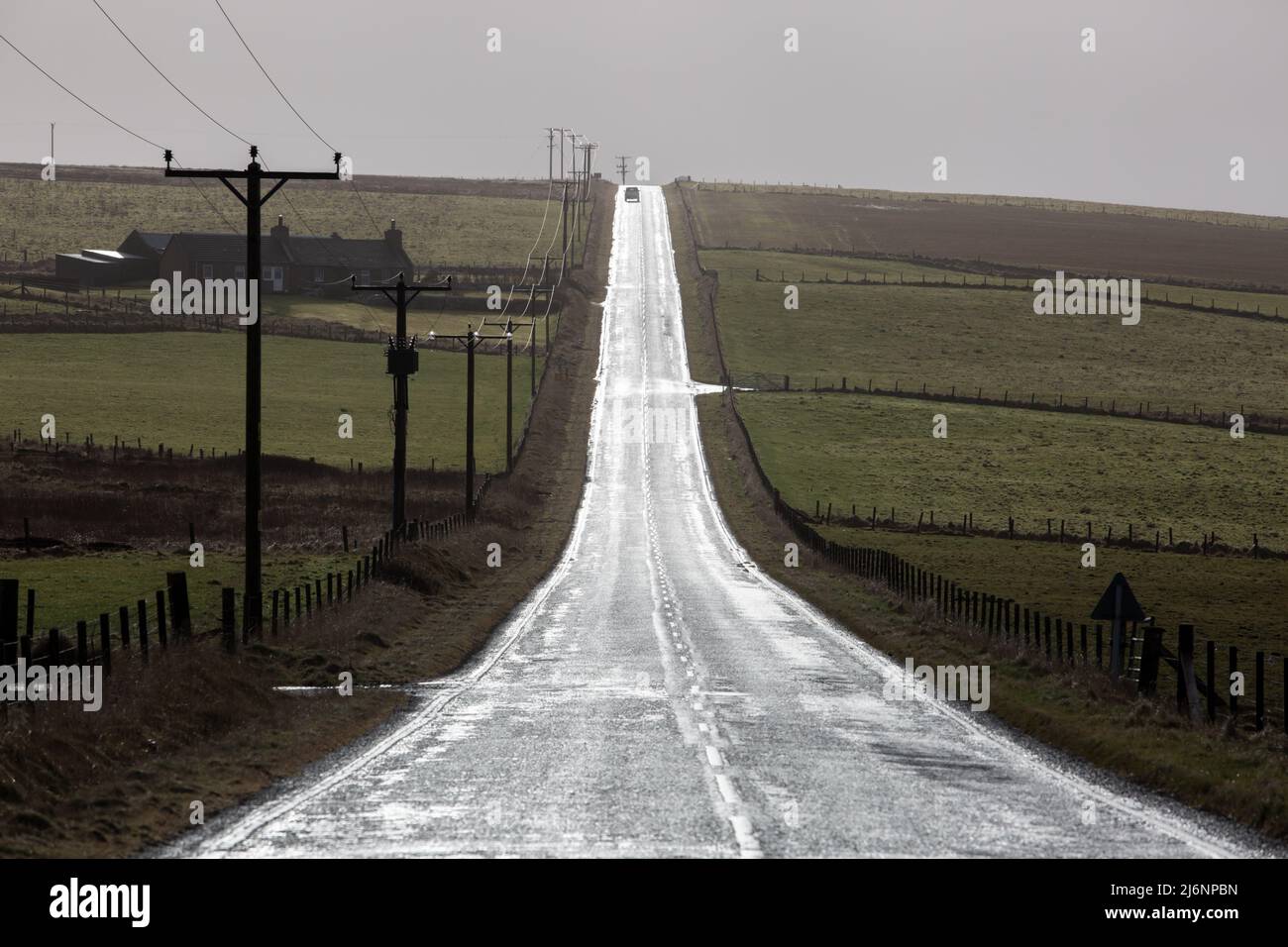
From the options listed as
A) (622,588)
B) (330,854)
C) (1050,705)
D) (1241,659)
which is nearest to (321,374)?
(622,588)

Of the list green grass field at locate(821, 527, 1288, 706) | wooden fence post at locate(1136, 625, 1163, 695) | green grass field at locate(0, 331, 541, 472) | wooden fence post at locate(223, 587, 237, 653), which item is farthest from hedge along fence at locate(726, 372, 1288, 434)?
wooden fence post at locate(223, 587, 237, 653)

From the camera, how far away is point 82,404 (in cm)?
8244

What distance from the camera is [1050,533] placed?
6506 centimetres

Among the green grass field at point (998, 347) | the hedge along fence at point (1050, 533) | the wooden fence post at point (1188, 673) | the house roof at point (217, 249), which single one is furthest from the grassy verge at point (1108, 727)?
the house roof at point (217, 249)

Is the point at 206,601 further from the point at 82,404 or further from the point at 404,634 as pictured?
the point at 82,404

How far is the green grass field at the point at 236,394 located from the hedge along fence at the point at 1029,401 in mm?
16768

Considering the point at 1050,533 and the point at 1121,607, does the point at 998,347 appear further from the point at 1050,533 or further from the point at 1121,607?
the point at 1121,607

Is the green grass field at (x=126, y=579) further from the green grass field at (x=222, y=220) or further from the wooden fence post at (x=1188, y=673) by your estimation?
the green grass field at (x=222, y=220)

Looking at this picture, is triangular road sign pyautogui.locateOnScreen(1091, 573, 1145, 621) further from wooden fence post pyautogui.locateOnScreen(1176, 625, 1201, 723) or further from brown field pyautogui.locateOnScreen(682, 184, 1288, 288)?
brown field pyautogui.locateOnScreen(682, 184, 1288, 288)

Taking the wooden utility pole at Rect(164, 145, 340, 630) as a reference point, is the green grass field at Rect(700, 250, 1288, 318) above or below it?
above

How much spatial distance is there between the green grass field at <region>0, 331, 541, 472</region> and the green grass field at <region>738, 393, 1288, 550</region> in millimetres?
16856

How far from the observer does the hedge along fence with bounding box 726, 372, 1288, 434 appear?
312ft

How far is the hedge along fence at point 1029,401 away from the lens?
9519 cm

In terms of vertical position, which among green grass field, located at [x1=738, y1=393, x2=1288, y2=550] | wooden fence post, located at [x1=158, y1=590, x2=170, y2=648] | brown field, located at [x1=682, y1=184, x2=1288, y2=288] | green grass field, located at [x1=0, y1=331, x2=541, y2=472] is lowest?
wooden fence post, located at [x1=158, y1=590, x2=170, y2=648]
